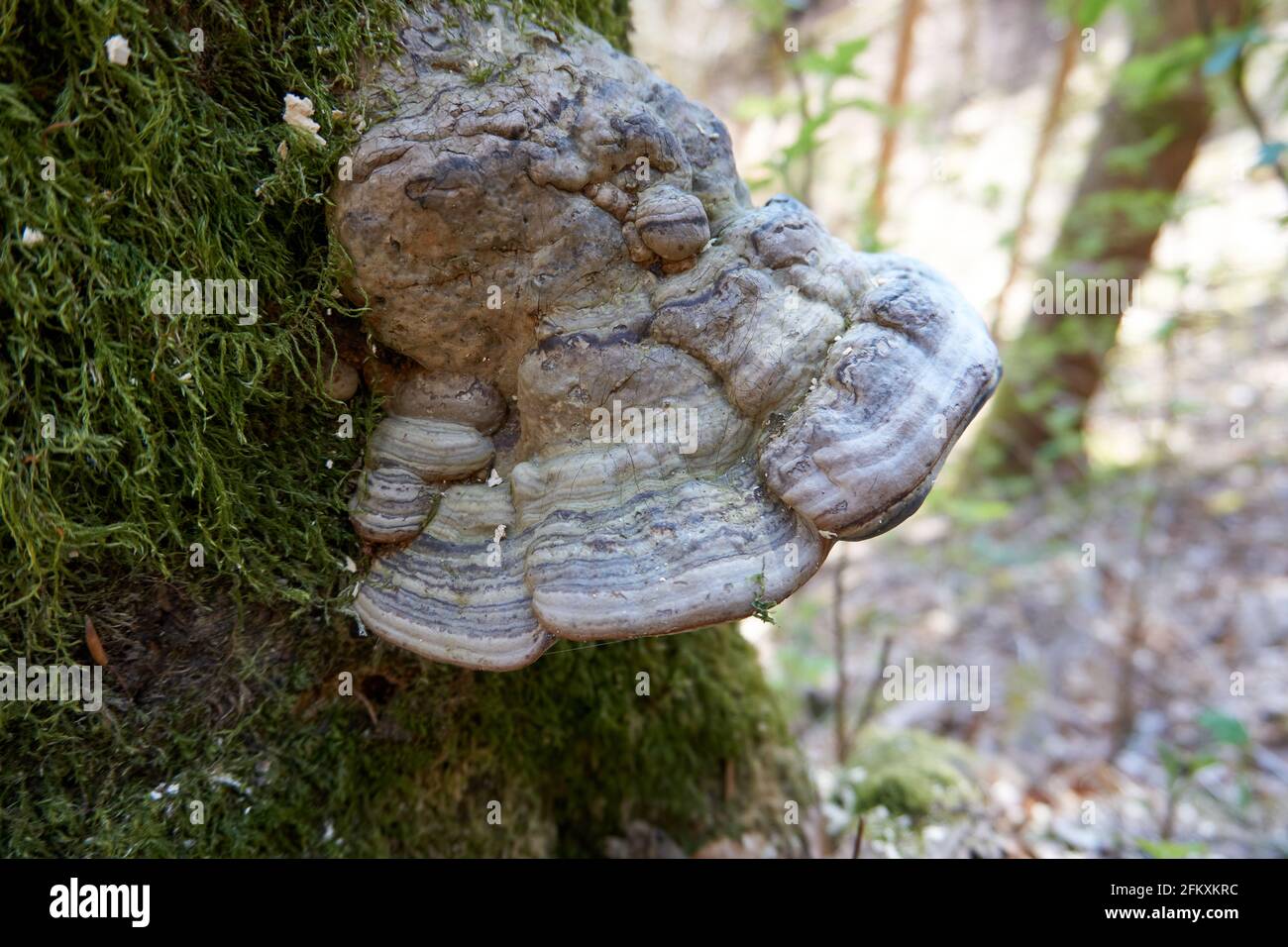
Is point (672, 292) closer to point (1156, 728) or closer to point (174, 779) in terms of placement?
point (174, 779)

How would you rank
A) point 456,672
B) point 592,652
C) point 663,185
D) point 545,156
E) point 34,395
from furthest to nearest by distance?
1. point 592,652
2. point 456,672
3. point 663,185
4. point 545,156
5. point 34,395

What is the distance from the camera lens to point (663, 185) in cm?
182

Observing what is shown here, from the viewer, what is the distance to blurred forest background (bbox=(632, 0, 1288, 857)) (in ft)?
11.9

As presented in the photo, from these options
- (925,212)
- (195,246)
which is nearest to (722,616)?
(195,246)

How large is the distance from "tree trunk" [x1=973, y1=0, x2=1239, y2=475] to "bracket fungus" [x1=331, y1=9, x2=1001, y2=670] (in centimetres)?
462

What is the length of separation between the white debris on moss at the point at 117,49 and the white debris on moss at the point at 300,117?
300 millimetres

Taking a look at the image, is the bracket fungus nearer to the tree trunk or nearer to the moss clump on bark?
the moss clump on bark

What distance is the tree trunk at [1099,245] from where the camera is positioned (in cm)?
611

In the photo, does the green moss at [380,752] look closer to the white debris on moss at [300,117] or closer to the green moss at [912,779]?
the green moss at [912,779]

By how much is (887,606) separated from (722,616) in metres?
5.76

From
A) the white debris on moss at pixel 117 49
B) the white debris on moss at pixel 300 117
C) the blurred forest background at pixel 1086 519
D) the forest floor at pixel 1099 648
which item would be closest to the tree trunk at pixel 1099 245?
the blurred forest background at pixel 1086 519

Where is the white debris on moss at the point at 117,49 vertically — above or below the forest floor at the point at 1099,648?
above

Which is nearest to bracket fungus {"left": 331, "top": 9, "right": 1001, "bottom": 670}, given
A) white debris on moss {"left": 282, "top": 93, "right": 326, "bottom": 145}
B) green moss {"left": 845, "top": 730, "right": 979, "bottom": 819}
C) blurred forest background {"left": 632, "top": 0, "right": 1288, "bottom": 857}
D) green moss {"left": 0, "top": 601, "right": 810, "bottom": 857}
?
white debris on moss {"left": 282, "top": 93, "right": 326, "bottom": 145}

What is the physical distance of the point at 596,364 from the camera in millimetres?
1790
